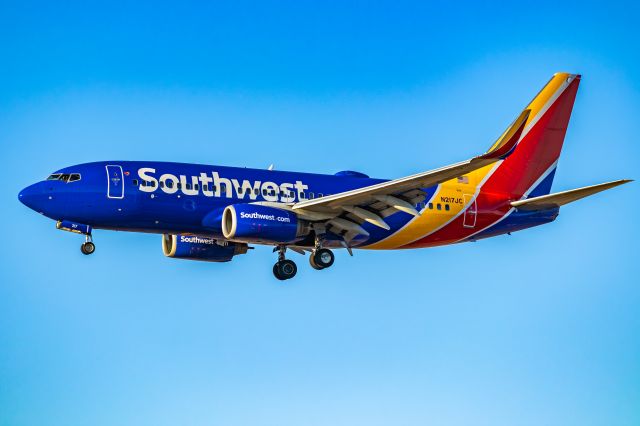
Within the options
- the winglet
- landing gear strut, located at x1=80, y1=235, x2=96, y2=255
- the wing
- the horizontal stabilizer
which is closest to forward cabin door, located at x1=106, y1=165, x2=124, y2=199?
landing gear strut, located at x1=80, y1=235, x2=96, y2=255

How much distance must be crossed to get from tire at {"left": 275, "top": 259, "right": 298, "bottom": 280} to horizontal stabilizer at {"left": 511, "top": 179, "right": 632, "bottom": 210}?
11.3 metres

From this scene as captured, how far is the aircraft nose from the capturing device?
147 feet

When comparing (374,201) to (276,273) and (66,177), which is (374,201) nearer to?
(276,273)

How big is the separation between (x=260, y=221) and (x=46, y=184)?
9145 mm

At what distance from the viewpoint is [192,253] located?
51281 millimetres

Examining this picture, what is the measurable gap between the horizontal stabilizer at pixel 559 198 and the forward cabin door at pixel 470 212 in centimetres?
196

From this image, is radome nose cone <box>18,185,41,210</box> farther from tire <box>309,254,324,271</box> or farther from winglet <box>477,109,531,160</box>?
winglet <box>477,109,531,160</box>

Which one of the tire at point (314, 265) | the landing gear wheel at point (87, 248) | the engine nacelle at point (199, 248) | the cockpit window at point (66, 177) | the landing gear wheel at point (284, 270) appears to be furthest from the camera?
the engine nacelle at point (199, 248)

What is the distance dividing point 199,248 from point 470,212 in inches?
516

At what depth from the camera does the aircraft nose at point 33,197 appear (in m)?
44.9

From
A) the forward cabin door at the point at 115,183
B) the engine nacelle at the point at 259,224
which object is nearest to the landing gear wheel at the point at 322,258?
the engine nacelle at the point at 259,224

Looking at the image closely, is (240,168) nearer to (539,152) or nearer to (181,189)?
(181,189)

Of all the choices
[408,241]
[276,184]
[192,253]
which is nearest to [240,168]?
[276,184]

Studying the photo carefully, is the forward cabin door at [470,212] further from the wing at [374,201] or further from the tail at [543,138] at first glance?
the wing at [374,201]
